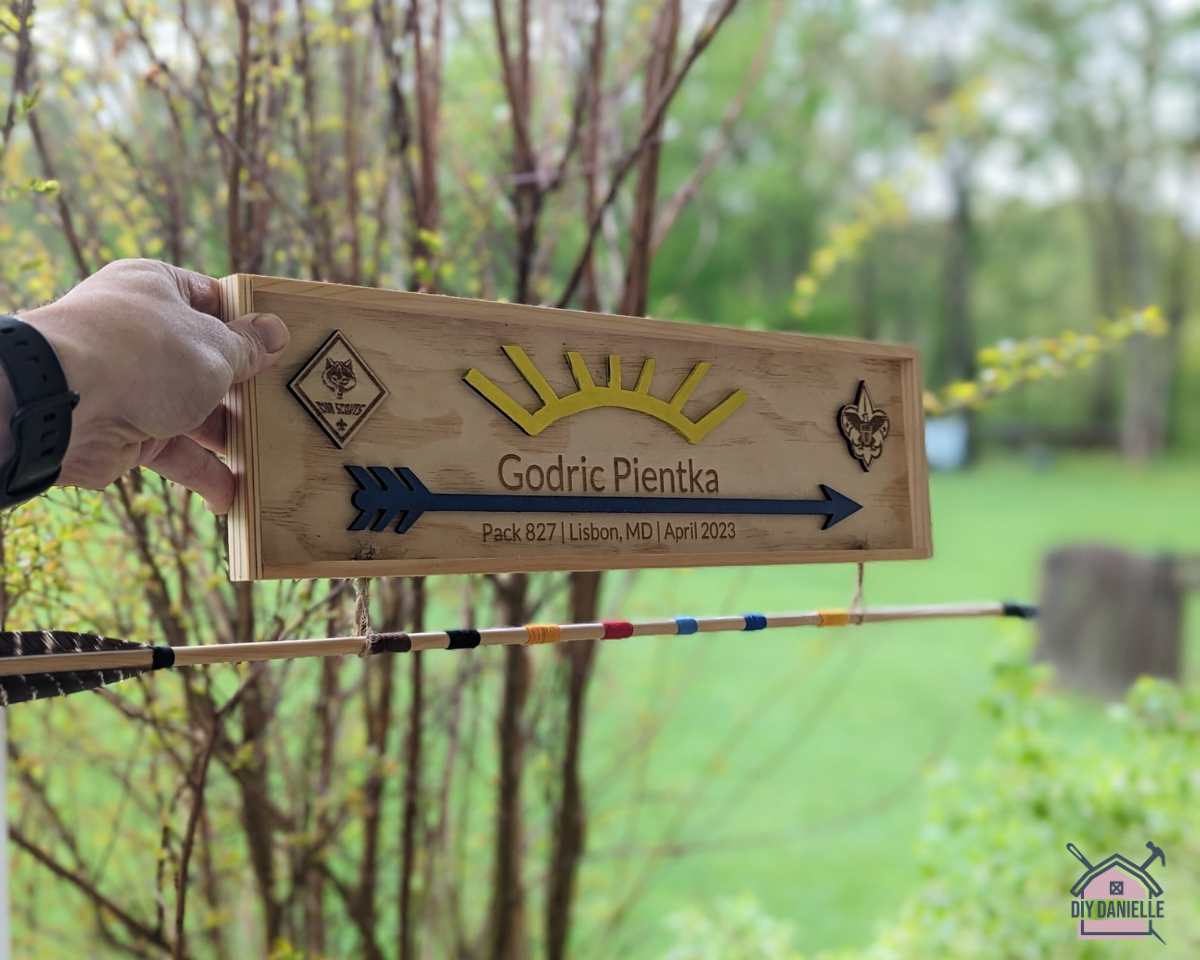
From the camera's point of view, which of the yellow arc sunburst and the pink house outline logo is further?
the pink house outline logo

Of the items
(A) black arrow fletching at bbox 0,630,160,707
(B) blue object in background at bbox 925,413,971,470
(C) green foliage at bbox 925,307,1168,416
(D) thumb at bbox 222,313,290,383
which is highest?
(B) blue object in background at bbox 925,413,971,470

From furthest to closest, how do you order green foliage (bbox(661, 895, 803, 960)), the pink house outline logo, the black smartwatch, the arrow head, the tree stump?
1. the tree stump
2. green foliage (bbox(661, 895, 803, 960))
3. the pink house outline logo
4. the arrow head
5. the black smartwatch

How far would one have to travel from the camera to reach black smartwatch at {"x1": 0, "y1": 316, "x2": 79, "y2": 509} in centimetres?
57

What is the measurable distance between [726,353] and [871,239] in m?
4.83

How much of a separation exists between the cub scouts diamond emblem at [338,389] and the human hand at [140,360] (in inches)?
1.1

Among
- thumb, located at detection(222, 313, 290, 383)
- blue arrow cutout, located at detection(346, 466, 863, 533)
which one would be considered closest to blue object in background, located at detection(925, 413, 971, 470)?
blue arrow cutout, located at detection(346, 466, 863, 533)

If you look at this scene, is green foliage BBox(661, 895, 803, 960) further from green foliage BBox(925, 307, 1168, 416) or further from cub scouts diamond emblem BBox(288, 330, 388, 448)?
cub scouts diamond emblem BBox(288, 330, 388, 448)

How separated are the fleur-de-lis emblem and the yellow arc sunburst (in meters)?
0.11

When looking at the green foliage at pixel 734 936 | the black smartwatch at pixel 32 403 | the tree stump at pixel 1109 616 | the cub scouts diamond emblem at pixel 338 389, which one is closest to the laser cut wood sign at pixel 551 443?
the cub scouts diamond emblem at pixel 338 389

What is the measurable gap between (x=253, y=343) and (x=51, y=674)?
236 millimetres

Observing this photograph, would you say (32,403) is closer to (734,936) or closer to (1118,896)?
(1118,896)

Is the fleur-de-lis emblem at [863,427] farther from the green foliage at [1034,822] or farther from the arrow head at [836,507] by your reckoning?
the green foliage at [1034,822]

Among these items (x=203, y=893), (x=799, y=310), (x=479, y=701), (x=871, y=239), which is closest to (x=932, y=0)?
(x=871, y=239)

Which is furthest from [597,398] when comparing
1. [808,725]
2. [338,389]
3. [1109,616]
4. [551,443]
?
[1109,616]
